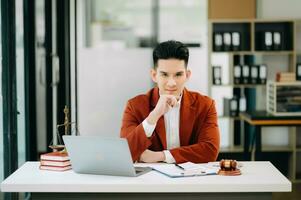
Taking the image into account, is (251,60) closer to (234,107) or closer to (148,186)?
(234,107)

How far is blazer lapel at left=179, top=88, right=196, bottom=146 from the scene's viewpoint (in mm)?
3117

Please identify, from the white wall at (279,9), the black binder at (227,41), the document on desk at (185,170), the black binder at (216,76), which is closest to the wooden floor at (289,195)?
the black binder at (216,76)

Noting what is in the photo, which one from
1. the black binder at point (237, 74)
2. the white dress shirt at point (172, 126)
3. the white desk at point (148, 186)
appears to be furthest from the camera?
the black binder at point (237, 74)

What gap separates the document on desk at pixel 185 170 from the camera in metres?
2.45

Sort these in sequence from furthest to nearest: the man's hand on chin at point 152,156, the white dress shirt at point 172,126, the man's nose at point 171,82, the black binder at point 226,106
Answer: the black binder at point 226,106 → the white dress shirt at point 172,126 → the man's nose at point 171,82 → the man's hand on chin at point 152,156

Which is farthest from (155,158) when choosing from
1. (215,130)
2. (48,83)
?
(48,83)

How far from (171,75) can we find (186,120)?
271 millimetres

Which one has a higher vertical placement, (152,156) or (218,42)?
(218,42)

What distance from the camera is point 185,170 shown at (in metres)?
2.51

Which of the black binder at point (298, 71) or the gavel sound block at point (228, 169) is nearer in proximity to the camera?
the gavel sound block at point (228, 169)

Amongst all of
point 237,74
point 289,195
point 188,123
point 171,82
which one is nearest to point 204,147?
point 188,123

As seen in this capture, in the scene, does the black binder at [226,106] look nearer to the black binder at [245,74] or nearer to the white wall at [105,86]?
the black binder at [245,74]

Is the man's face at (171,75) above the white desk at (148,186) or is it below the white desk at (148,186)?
above

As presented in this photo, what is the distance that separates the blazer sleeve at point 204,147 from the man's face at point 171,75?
0.24 meters
